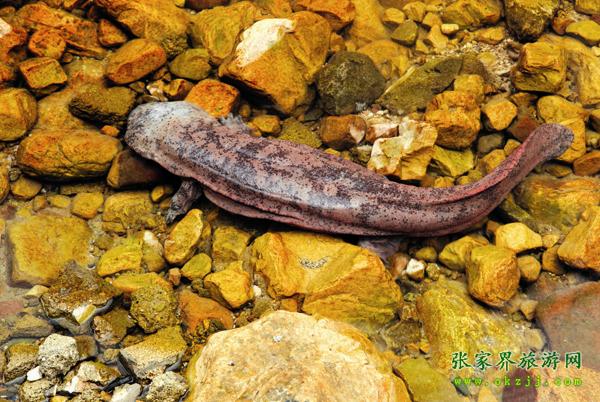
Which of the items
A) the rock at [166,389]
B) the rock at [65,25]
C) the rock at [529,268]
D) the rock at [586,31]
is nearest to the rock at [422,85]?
the rock at [586,31]

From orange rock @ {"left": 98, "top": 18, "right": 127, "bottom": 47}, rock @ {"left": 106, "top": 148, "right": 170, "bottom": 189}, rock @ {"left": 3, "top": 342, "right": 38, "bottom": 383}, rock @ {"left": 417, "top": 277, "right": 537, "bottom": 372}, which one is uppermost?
orange rock @ {"left": 98, "top": 18, "right": 127, "bottom": 47}

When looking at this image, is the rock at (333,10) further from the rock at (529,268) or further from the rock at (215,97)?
the rock at (529,268)

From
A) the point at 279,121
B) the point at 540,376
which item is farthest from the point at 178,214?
the point at 540,376

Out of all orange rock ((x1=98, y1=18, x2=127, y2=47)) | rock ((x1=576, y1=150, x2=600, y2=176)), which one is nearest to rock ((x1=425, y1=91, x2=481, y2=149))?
rock ((x1=576, y1=150, x2=600, y2=176))

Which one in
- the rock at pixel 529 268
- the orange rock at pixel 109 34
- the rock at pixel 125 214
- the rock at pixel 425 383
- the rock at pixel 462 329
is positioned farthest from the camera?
the orange rock at pixel 109 34

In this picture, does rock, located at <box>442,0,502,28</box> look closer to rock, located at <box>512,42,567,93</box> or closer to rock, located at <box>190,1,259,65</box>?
rock, located at <box>512,42,567,93</box>

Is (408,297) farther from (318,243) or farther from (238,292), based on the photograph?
(238,292)
